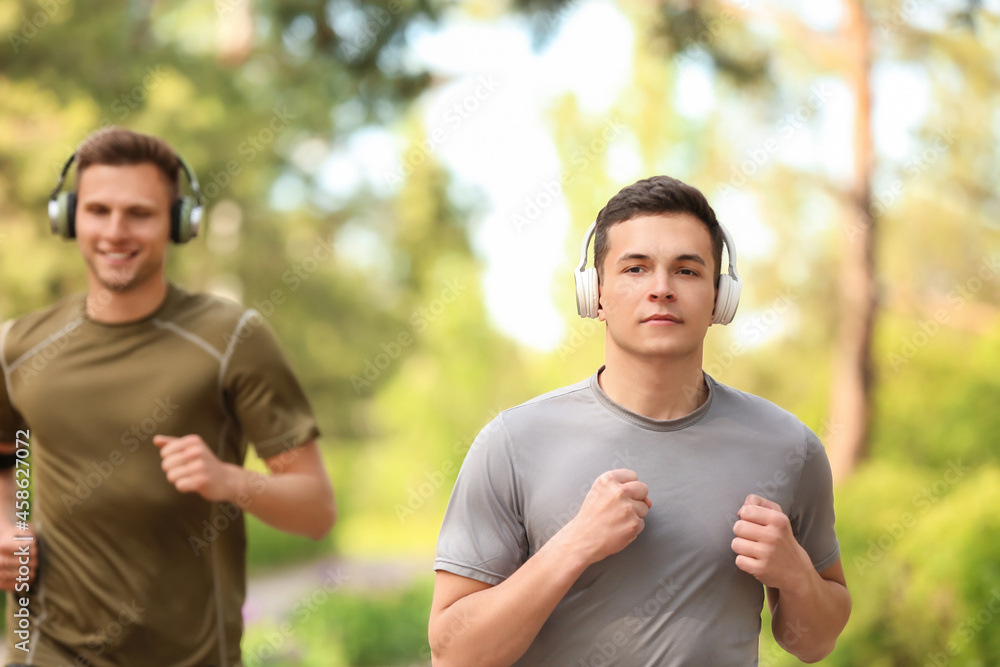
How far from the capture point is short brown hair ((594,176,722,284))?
74.1 inches

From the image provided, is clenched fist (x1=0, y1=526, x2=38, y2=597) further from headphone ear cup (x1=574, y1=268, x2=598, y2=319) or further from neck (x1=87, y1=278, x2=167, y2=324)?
headphone ear cup (x1=574, y1=268, x2=598, y2=319)

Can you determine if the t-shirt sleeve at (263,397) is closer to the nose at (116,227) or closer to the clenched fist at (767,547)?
the nose at (116,227)

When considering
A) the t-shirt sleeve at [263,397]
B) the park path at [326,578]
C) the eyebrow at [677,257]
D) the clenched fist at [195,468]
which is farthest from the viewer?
the park path at [326,578]

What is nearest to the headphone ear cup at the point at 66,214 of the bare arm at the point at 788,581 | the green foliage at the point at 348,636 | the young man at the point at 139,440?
the young man at the point at 139,440

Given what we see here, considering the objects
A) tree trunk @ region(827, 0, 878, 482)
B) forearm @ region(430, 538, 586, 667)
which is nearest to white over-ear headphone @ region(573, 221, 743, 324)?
forearm @ region(430, 538, 586, 667)

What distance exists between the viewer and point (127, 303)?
275 cm

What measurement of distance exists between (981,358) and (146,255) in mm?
5970

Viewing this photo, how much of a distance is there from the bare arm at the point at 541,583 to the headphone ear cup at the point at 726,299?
0.42 meters

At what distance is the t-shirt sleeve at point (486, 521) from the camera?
69.6 inches

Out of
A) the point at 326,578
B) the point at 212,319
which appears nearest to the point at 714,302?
the point at 212,319

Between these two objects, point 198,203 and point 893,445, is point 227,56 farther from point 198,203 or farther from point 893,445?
point 198,203

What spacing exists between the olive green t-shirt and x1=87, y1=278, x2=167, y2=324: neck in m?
0.02

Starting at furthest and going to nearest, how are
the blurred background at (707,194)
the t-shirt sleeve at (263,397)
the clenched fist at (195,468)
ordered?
1. the blurred background at (707,194)
2. the t-shirt sleeve at (263,397)
3. the clenched fist at (195,468)

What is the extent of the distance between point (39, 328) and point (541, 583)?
1912 mm
